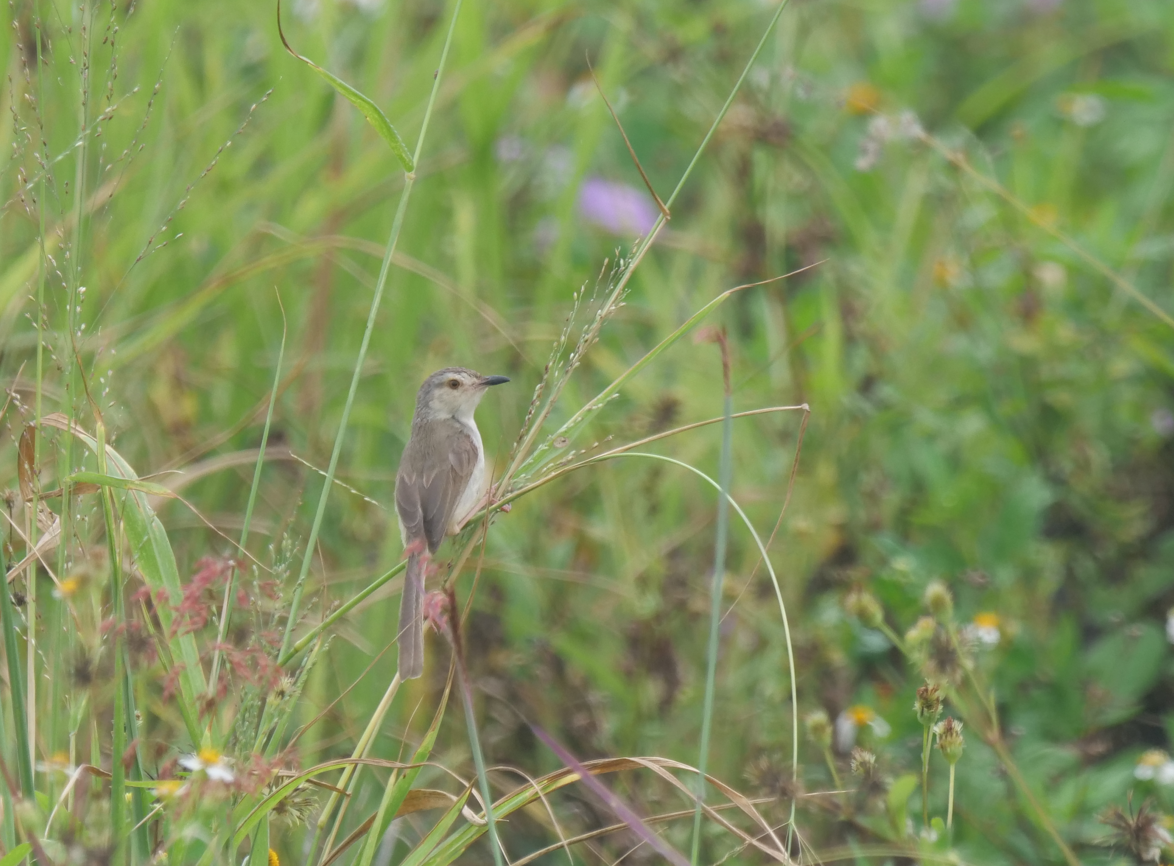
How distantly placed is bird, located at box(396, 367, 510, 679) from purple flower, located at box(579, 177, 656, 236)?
1.77m

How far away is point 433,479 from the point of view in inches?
138

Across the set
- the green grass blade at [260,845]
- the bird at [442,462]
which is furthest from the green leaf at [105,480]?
the bird at [442,462]

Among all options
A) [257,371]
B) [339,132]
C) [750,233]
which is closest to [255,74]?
[339,132]

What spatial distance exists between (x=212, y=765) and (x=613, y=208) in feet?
13.4

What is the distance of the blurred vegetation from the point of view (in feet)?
10.8

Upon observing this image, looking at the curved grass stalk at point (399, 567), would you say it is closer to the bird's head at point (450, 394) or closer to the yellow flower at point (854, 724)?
the yellow flower at point (854, 724)

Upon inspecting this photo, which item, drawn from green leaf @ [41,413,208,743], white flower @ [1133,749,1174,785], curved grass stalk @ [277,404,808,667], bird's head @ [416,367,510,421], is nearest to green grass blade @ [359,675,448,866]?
curved grass stalk @ [277,404,808,667]

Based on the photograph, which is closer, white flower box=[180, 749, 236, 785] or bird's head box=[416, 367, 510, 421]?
white flower box=[180, 749, 236, 785]

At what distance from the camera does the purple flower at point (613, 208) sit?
214 inches

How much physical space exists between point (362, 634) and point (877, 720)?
1380mm

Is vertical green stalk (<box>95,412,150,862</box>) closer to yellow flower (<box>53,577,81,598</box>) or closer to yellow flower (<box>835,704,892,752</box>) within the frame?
yellow flower (<box>53,577,81,598</box>)

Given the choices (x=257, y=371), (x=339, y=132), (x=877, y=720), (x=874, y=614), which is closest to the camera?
(x=874, y=614)

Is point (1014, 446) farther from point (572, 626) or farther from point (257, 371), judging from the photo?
point (257, 371)

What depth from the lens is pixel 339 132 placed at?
4.65 m
